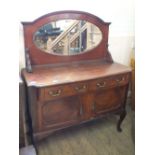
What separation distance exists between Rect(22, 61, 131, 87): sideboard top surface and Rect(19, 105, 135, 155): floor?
2.04 feet

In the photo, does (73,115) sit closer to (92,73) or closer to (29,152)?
(92,73)

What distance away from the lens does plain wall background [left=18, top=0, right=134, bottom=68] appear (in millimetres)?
1898

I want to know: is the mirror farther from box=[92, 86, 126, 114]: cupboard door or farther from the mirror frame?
box=[92, 86, 126, 114]: cupboard door

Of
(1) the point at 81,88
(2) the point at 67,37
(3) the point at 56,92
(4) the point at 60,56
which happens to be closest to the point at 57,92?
(3) the point at 56,92

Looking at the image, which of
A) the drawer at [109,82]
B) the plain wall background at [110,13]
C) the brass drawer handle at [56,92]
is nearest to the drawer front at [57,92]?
the brass drawer handle at [56,92]

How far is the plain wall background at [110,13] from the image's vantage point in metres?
1.90

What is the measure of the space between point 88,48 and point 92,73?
0.43m

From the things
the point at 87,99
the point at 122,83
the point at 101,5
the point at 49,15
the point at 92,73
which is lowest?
the point at 87,99

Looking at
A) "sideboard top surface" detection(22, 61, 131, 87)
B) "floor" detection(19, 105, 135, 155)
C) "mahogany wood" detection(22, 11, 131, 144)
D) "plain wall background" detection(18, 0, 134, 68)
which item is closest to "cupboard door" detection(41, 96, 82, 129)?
"mahogany wood" detection(22, 11, 131, 144)

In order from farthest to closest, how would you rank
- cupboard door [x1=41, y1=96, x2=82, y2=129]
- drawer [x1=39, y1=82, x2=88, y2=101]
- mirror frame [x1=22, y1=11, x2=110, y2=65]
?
mirror frame [x1=22, y1=11, x2=110, y2=65], cupboard door [x1=41, y1=96, x2=82, y2=129], drawer [x1=39, y1=82, x2=88, y2=101]

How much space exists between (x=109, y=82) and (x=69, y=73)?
41 centimetres
